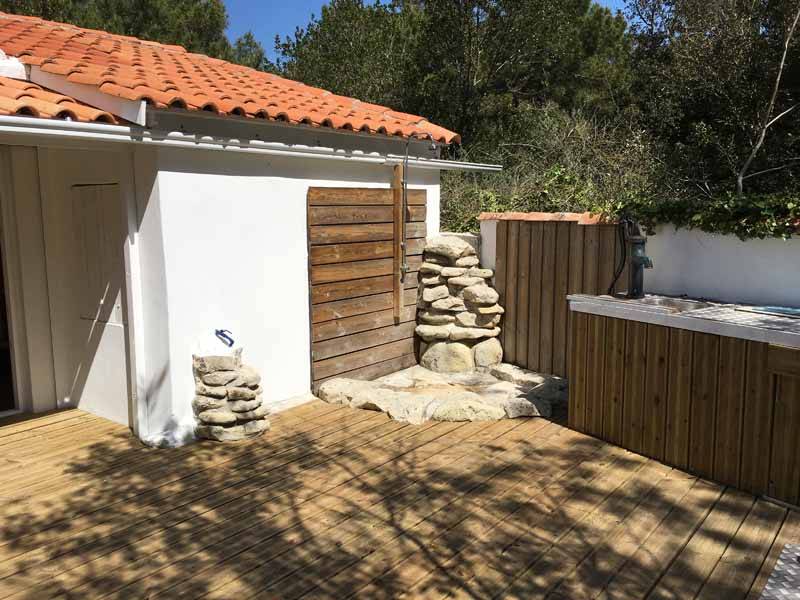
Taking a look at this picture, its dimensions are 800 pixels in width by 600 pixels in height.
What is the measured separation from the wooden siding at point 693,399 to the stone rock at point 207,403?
3001 mm

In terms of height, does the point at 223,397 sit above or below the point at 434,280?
below

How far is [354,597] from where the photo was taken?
3.17 metres

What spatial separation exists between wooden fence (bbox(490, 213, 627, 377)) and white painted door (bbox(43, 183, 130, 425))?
409cm

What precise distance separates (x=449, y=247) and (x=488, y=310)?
0.85 metres

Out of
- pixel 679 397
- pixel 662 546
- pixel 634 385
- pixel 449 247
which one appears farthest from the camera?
pixel 449 247

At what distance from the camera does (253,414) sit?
5.38 metres

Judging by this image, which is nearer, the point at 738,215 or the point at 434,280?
the point at 738,215

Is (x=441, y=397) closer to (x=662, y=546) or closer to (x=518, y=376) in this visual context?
(x=518, y=376)

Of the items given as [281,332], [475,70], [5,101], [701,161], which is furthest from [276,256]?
[475,70]

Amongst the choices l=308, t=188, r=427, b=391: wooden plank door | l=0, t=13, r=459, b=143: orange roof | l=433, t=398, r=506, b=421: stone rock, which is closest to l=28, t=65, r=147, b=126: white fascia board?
l=0, t=13, r=459, b=143: orange roof

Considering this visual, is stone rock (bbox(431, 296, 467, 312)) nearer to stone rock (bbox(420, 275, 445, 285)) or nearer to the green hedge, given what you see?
stone rock (bbox(420, 275, 445, 285))

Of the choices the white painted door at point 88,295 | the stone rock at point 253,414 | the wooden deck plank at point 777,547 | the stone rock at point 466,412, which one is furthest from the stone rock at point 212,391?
the wooden deck plank at point 777,547

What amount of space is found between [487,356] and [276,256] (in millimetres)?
2765

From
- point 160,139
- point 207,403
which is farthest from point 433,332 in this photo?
point 160,139
